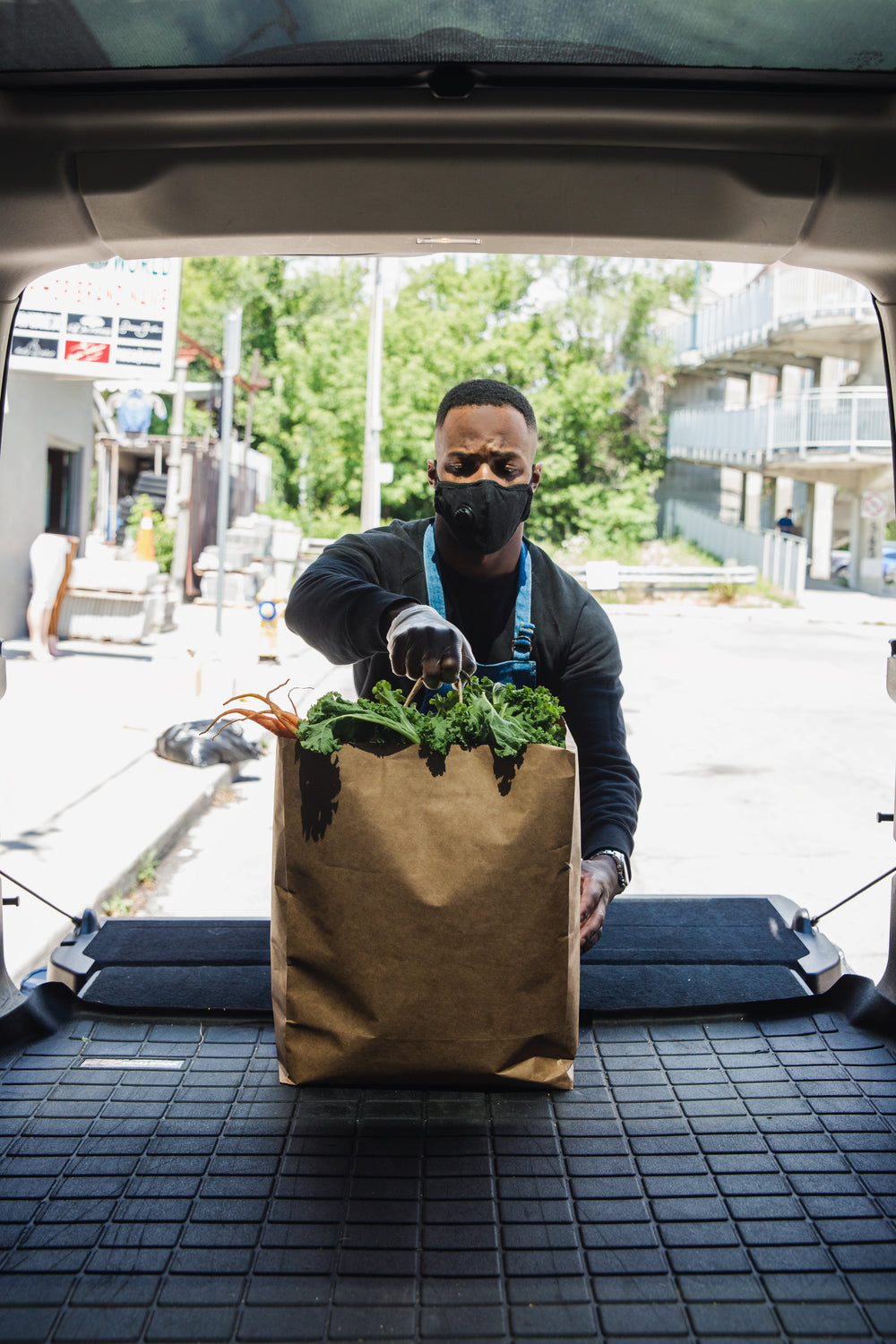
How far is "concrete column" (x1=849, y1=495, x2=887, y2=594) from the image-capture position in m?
30.3

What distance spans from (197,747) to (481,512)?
5842 mm

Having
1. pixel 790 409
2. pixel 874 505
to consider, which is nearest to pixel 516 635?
pixel 874 505

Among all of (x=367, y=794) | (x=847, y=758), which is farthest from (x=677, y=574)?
(x=367, y=794)

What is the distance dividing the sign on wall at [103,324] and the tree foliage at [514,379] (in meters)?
Result: 20.2

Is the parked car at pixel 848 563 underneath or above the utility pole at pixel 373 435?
underneath

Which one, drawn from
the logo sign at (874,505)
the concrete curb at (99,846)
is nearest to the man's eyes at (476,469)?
the concrete curb at (99,846)

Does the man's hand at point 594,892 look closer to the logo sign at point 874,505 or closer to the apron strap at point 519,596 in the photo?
the apron strap at point 519,596

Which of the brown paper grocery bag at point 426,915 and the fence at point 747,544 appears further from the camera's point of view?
the fence at point 747,544

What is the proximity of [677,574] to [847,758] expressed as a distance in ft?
54.9

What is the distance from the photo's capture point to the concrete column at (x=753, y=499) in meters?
38.8

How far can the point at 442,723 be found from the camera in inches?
84.3

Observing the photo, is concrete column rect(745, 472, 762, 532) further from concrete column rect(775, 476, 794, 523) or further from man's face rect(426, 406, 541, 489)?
man's face rect(426, 406, 541, 489)

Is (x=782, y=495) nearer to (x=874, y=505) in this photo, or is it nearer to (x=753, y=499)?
(x=753, y=499)

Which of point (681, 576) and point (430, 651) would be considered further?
point (681, 576)
